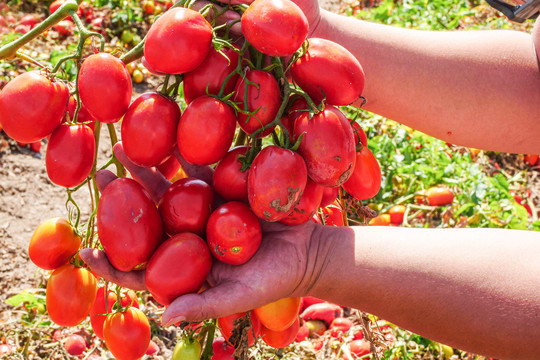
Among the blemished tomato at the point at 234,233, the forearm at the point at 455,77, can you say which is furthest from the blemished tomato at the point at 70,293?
the forearm at the point at 455,77

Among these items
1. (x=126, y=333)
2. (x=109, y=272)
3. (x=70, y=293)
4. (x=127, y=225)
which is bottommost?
(x=126, y=333)

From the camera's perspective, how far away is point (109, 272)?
4.33 ft

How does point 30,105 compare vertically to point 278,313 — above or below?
above

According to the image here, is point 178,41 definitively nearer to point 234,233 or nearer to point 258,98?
point 258,98

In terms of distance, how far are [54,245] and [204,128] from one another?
2.28ft

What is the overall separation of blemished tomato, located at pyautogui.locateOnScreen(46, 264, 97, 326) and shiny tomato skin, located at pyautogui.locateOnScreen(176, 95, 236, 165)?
0.60 m

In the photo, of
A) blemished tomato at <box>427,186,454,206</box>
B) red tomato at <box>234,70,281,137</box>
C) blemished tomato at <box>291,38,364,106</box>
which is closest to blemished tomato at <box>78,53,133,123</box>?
red tomato at <box>234,70,281,137</box>

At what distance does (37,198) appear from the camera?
321cm

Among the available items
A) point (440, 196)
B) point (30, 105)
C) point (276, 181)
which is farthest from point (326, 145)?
point (440, 196)

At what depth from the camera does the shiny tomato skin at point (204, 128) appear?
1229 mm

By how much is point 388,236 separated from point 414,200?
2.05 meters

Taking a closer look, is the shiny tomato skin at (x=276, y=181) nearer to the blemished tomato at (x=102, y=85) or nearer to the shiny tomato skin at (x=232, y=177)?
the shiny tomato skin at (x=232, y=177)

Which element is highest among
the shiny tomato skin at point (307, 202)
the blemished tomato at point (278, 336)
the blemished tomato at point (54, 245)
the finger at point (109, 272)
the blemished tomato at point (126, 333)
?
the shiny tomato skin at point (307, 202)

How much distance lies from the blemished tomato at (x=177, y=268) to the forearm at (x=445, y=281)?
303 mm
